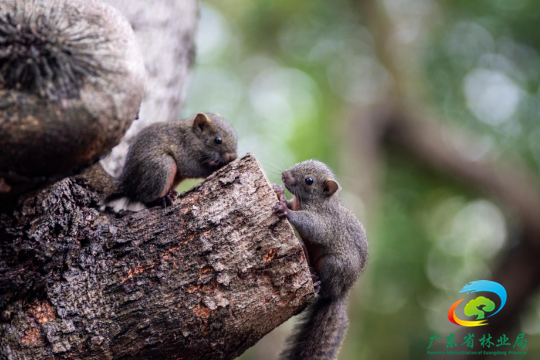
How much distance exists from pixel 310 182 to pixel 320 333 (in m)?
1.44

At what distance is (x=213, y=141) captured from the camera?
16.0 ft

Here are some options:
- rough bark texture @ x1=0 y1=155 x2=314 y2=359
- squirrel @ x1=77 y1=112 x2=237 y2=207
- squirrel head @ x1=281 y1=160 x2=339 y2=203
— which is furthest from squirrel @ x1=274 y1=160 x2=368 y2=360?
squirrel @ x1=77 y1=112 x2=237 y2=207

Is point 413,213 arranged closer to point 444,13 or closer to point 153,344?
point 444,13

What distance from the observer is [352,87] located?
14680mm

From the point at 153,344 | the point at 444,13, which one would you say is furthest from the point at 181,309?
the point at 444,13

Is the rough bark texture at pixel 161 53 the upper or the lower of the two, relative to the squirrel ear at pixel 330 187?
upper

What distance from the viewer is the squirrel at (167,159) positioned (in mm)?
4168

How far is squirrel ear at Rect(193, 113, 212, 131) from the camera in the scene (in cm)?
487

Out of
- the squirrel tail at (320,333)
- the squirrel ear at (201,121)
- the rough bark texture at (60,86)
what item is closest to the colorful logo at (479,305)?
the squirrel tail at (320,333)

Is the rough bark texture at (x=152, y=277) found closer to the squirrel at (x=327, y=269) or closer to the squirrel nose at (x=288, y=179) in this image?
the squirrel at (x=327, y=269)

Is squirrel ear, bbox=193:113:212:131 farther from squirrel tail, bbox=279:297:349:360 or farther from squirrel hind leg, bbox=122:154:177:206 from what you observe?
squirrel tail, bbox=279:297:349:360

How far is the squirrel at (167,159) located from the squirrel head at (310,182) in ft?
2.24

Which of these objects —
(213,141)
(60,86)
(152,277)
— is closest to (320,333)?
(152,277)

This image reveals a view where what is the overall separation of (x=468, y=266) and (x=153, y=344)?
38.4 ft
